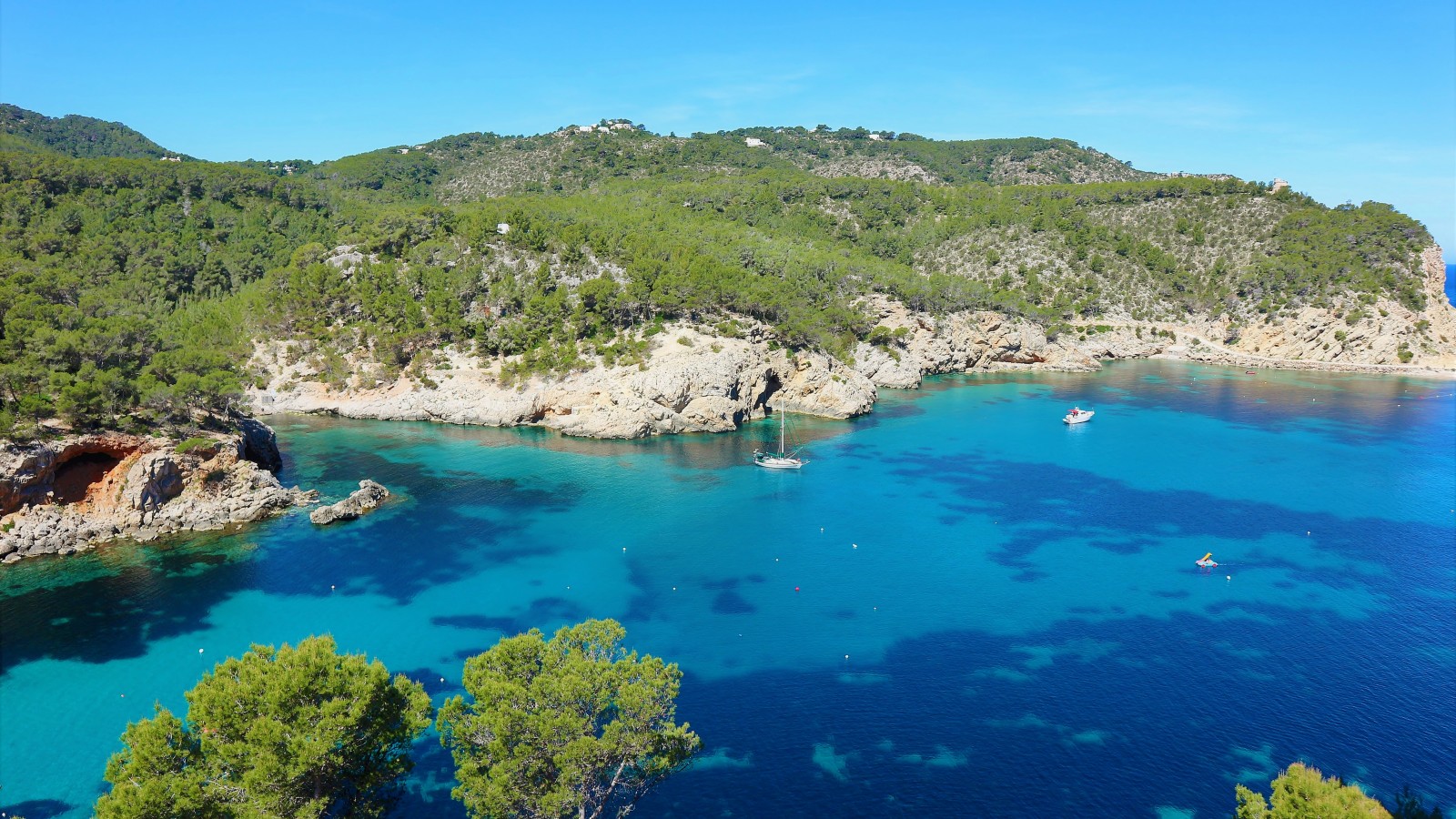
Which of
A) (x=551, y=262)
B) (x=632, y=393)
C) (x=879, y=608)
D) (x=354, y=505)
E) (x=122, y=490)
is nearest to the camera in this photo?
(x=879, y=608)

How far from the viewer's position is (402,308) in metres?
73.0

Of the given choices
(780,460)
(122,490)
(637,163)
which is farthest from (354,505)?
(637,163)

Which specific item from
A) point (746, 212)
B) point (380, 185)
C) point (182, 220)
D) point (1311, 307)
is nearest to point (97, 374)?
point (182, 220)

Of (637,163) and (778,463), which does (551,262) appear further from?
(637,163)

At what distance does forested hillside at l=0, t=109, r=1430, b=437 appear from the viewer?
48.2 m

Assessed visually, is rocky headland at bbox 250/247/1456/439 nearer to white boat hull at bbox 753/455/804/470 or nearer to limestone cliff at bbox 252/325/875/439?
limestone cliff at bbox 252/325/875/439

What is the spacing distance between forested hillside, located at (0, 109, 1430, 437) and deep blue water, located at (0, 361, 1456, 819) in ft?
40.6

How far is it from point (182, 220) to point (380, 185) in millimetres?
55809

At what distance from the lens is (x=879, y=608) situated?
1356 inches

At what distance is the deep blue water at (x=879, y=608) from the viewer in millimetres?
23797

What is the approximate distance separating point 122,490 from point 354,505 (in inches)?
452

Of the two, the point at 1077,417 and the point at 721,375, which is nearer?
the point at 721,375

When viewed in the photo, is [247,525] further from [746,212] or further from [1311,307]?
[1311,307]

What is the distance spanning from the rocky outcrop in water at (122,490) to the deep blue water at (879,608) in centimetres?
219
